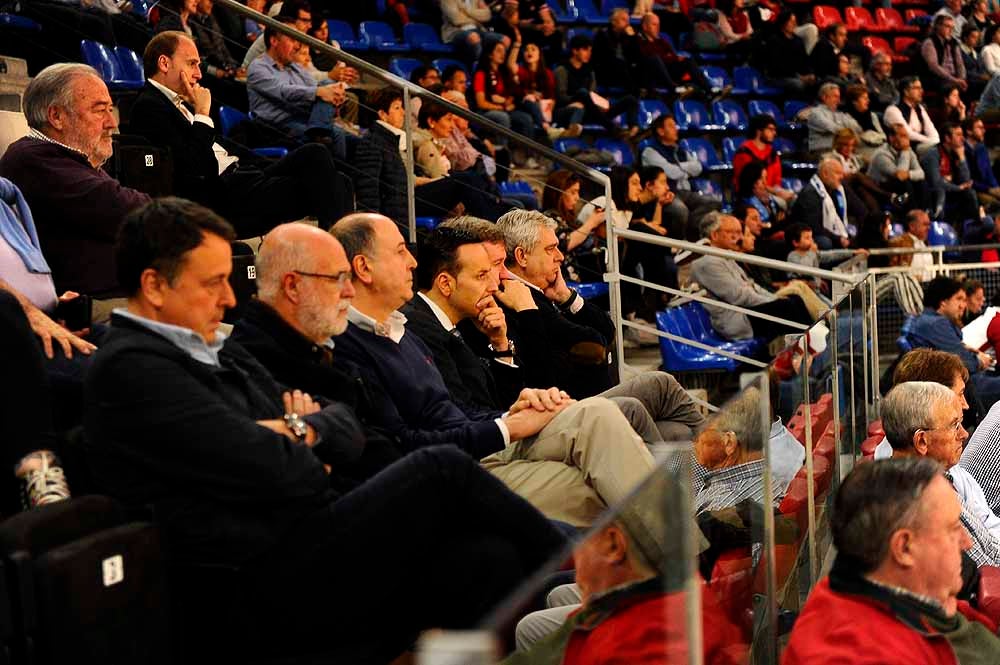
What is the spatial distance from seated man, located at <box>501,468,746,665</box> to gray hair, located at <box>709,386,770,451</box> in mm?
546

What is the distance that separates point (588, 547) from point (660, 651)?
0.30 m

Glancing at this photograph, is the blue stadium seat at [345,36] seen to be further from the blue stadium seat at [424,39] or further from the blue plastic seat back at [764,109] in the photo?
the blue plastic seat back at [764,109]

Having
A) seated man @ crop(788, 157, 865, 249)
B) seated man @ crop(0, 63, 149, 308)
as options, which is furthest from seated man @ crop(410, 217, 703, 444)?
seated man @ crop(788, 157, 865, 249)

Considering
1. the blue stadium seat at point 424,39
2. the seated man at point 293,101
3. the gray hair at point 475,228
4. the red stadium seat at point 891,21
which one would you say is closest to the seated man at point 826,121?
the red stadium seat at point 891,21

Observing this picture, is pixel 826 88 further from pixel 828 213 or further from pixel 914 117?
pixel 828 213

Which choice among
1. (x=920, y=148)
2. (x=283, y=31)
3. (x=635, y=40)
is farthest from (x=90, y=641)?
(x=920, y=148)

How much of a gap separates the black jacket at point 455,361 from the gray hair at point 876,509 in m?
1.56

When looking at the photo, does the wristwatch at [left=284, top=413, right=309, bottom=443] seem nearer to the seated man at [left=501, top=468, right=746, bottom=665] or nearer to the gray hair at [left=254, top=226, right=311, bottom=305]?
the gray hair at [left=254, top=226, right=311, bottom=305]

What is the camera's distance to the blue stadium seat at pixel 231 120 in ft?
20.2

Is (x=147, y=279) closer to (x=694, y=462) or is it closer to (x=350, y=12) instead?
(x=694, y=462)

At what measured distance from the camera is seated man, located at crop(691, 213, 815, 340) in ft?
24.7

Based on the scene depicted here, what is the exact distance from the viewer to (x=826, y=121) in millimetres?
11969

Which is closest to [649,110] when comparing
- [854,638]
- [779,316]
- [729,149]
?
[729,149]

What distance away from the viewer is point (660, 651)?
1.88m
